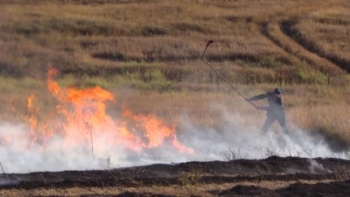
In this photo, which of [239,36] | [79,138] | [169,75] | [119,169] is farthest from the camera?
[239,36]

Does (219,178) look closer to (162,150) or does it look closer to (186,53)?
(162,150)

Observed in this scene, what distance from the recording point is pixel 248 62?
39750mm

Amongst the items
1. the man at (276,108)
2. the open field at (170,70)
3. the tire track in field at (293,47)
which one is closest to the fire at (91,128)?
the open field at (170,70)

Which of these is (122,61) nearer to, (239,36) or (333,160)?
(239,36)

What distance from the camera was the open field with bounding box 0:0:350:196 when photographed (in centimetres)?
2002

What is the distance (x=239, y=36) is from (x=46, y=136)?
2615cm

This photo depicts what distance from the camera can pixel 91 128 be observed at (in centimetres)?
1895

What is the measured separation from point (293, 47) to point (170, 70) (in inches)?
324

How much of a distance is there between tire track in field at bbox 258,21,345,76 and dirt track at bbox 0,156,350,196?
22237 mm

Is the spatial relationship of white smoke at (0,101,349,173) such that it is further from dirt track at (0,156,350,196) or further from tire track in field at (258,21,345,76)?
tire track in field at (258,21,345,76)

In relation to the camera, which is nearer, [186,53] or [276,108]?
[276,108]

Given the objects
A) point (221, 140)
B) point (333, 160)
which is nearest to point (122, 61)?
point (221, 140)

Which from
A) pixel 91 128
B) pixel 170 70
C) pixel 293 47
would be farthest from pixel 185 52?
pixel 91 128

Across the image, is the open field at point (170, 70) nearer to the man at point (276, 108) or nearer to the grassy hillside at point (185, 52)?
the grassy hillside at point (185, 52)
